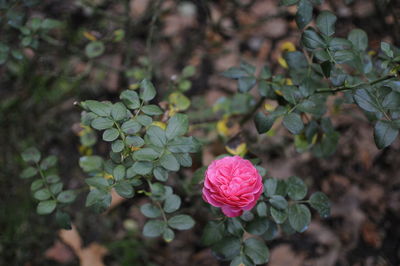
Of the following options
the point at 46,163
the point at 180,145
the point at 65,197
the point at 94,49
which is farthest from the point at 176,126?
the point at 94,49

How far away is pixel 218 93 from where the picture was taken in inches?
95.2

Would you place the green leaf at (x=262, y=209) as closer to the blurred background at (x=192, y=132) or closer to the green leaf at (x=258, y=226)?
the green leaf at (x=258, y=226)

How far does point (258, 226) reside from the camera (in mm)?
1193

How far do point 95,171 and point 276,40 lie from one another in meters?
1.61

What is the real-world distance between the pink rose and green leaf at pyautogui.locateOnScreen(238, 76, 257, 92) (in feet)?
1.07

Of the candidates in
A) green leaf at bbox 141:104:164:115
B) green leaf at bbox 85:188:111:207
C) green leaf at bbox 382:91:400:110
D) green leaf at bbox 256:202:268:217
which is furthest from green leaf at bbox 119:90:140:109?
green leaf at bbox 382:91:400:110

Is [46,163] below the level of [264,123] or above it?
below

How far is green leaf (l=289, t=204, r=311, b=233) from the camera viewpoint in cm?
116

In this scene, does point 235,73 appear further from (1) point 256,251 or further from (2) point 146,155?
(1) point 256,251

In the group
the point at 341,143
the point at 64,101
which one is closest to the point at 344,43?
the point at 341,143

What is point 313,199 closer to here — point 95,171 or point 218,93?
point 95,171

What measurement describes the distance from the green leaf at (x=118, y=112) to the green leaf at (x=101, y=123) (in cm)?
Result: 2

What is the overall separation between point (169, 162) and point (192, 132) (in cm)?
95

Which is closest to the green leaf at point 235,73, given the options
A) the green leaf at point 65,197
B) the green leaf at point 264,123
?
the green leaf at point 264,123
